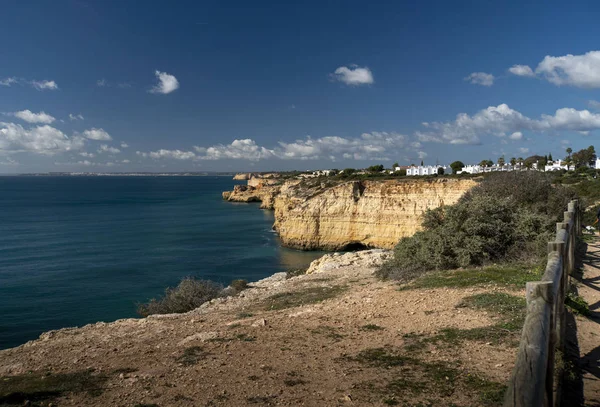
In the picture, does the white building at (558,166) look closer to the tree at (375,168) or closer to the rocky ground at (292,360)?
the tree at (375,168)

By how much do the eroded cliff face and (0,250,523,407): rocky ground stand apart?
27783 mm

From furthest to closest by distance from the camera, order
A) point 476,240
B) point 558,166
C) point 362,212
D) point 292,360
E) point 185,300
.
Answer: point 558,166 < point 362,212 < point 185,300 < point 476,240 < point 292,360

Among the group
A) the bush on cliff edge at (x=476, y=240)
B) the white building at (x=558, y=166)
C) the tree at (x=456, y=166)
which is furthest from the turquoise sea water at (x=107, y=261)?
the white building at (x=558, y=166)

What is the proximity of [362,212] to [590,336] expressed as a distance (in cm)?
3280

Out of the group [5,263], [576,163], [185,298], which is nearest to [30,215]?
[5,263]

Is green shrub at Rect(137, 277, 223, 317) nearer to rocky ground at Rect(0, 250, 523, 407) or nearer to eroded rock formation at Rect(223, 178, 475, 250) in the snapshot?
rocky ground at Rect(0, 250, 523, 407)

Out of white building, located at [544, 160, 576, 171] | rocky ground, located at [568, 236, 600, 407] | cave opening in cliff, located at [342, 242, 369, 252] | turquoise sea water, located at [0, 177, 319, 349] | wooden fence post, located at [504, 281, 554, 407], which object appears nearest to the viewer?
wooden fence post, located at [504, 281, 554, 407]

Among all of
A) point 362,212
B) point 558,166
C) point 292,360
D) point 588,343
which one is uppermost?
point 558,166

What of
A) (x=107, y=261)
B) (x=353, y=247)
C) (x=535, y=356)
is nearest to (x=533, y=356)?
(x=535, y=356)

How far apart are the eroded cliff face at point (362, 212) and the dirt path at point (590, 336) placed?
2627 cm

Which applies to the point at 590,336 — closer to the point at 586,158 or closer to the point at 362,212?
the point at 362,212

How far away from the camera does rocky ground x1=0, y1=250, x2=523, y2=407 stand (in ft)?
15.9

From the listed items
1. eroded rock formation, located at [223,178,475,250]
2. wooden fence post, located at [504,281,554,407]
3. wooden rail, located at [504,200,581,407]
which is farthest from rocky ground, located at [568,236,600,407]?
eroded rock formation, located at [223,178,475,250]

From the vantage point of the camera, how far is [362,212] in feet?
127
